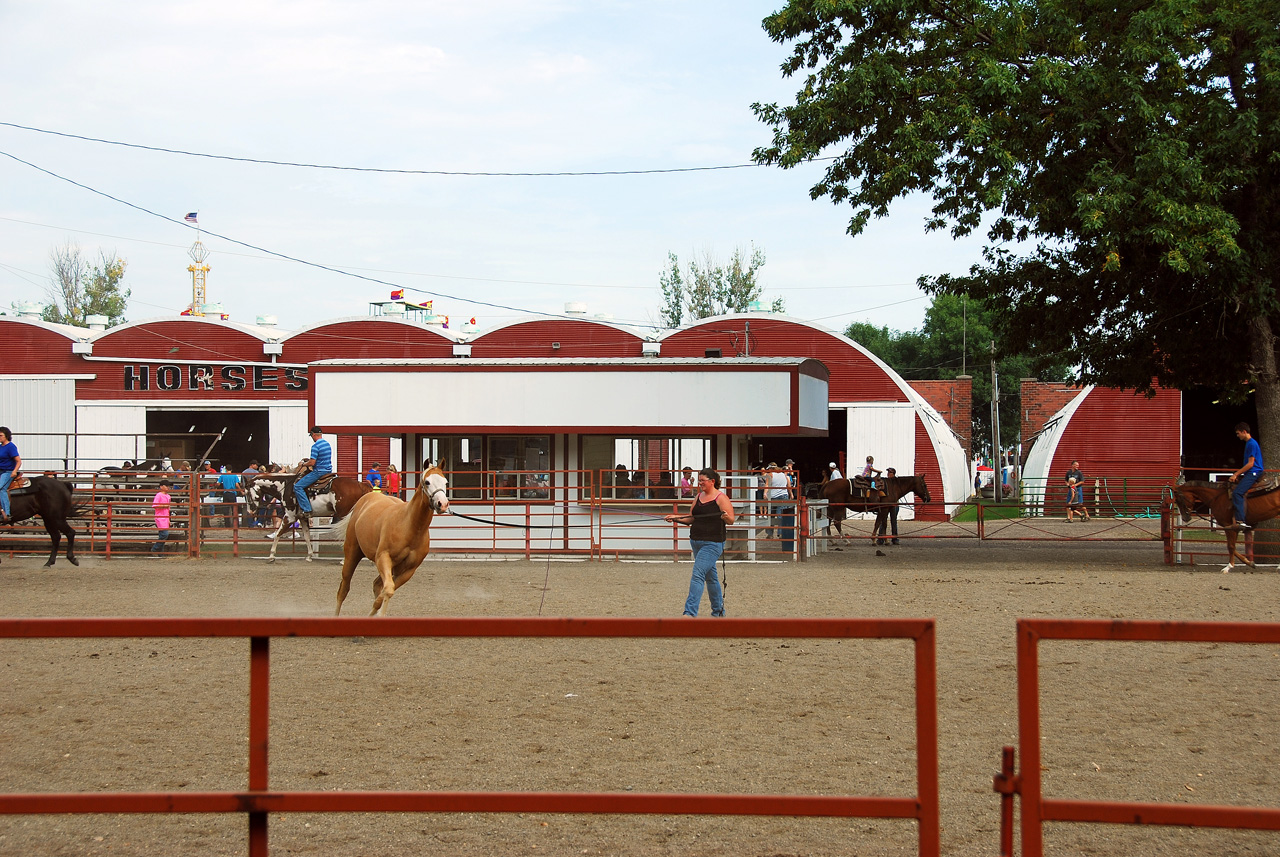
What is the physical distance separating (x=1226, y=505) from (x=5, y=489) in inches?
815

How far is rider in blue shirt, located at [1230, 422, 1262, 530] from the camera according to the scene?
1728 cm

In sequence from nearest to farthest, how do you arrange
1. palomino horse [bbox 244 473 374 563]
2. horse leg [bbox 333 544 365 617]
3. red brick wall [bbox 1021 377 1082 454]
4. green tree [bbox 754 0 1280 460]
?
horse leg [bbox 333 544 365 617]
green tree [bbox 754 0 1280 460]
palomino horse [bbox 244 473 374 563]
red brick wall [bbox 1021 377 1082 454]

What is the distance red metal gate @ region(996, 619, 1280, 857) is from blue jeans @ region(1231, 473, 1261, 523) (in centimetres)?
1642

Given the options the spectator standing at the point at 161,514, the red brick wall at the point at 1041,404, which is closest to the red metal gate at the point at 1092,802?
the spectator standing at the point at 161,514

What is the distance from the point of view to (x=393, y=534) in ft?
36.2

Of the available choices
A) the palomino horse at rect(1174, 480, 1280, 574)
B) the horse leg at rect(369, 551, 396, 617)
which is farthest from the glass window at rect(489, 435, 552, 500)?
the palomino horse at rect(1174, 480, 1280, 574)

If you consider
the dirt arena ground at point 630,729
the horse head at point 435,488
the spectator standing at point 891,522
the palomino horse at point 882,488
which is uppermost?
the horse head at point 435,488

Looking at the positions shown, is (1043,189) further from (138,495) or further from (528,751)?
(138,495)

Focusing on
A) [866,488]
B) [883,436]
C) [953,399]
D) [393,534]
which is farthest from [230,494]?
[953,399]

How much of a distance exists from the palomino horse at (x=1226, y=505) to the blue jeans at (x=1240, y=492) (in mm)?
120

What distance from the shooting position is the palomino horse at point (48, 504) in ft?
60.5

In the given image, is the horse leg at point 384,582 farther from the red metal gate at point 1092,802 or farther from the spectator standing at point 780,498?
the spectator standing at point 780,498

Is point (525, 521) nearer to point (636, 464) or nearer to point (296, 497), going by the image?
point (636, 464)

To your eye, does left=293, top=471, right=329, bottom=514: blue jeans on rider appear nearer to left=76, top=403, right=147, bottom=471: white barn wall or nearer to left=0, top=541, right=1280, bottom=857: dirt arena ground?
left=0, top=541, right=1280, bottom=857: dirt arena ground
